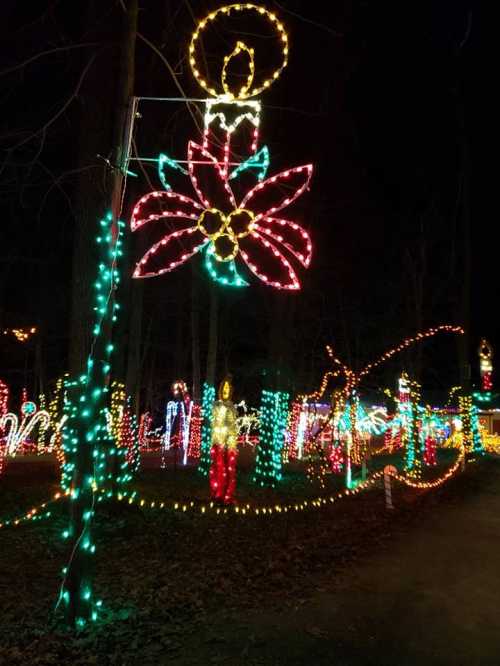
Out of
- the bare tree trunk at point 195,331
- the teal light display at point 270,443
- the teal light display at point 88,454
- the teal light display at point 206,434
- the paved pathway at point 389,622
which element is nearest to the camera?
the paved pathway at point 389,622

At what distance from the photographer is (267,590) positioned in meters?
6.59

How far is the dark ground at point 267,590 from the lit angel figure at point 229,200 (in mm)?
3552

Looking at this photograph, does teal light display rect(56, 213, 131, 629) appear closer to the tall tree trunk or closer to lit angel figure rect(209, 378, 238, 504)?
the tall tree trunk

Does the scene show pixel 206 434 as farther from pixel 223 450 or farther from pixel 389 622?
pixel 389 622

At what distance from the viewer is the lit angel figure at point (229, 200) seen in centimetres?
704

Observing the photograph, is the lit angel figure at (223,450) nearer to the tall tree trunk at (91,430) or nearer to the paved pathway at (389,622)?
the paved pathway at (389,622)

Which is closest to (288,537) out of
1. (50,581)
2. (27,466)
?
(50,581)

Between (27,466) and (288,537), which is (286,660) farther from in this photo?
(27,466)

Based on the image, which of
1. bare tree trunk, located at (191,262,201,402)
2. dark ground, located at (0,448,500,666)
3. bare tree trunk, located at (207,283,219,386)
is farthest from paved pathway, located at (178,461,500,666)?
bare tree trunk, located at (191,262,201,402)

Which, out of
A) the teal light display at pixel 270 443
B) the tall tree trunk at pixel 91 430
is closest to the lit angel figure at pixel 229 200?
the tall tree trunk at pixel 91 430

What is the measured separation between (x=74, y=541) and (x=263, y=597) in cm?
217

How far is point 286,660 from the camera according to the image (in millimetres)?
4793

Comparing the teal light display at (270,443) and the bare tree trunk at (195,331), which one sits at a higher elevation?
the bare tree trunk at (195,331)

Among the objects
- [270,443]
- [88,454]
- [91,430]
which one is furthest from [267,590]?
[270,443]
